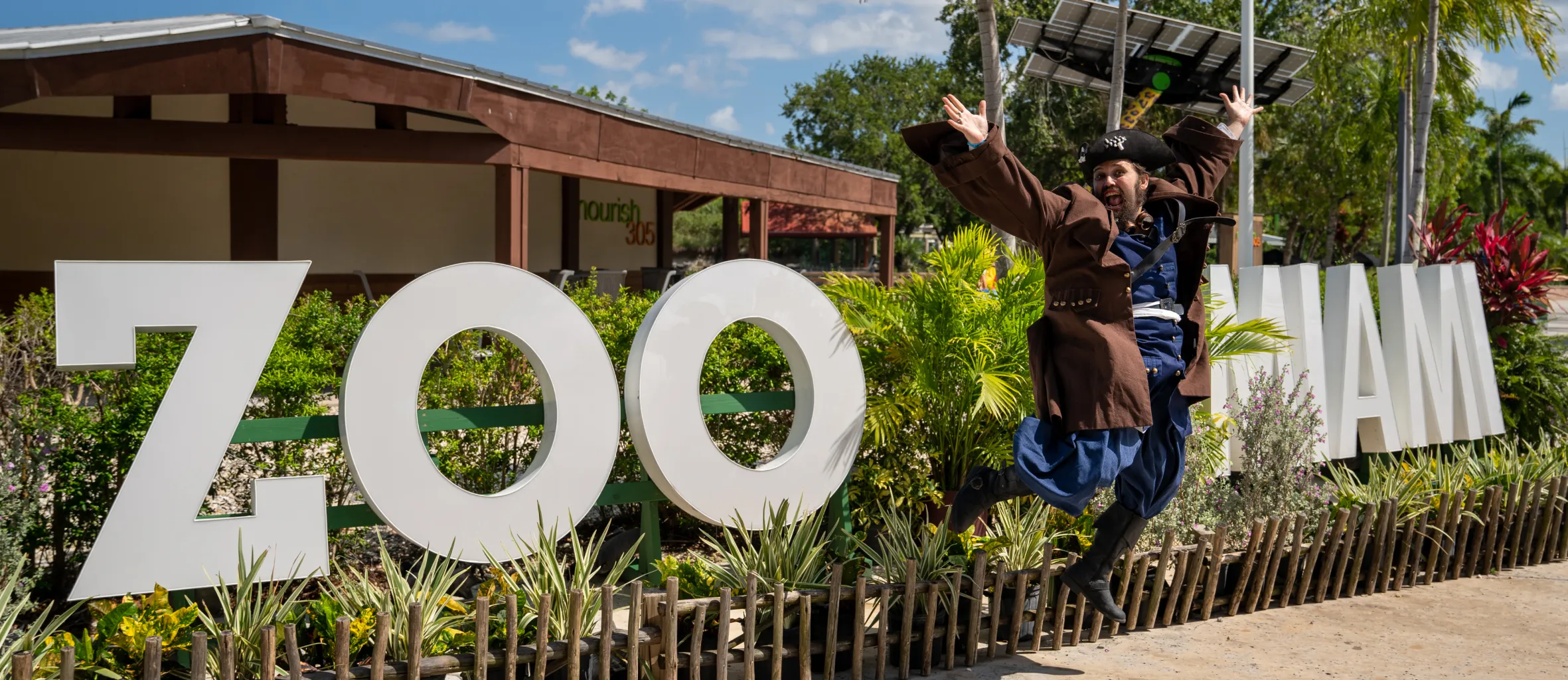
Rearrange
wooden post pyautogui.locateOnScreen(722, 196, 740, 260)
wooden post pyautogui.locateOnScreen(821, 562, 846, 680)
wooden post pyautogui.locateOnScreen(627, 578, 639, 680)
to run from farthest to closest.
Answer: wooden post pyautogui.locateOnScreen(722, 196, 740, 260), wooden post pyautogui.locateOnScreen(821, 562, 846, 680), wooden post pyautogui.locateOnScreen(627, 578, 639, 680)

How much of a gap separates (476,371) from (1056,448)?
2.34 meters

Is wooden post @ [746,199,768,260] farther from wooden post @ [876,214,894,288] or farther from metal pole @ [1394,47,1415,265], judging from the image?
metal pole @ [1394,47,1415,265]

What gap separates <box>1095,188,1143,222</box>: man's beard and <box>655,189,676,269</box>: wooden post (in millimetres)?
16523

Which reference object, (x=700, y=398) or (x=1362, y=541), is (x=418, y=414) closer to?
(x=700, y=398)

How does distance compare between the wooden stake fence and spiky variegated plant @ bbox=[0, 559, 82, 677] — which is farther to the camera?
the wooden stake fence

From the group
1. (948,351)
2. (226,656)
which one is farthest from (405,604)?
(948,351)

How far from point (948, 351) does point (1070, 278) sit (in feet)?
3.95

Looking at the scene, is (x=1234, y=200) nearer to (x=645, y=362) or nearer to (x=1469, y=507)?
(x=1469, y=507)

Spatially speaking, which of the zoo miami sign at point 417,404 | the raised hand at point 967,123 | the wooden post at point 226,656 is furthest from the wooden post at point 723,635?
the raised hand at point 967,123

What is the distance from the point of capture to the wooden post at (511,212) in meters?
10.3

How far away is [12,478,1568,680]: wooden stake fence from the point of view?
301cm

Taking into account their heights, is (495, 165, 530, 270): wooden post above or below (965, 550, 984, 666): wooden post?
above

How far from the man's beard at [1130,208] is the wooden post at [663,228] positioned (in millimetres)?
16523

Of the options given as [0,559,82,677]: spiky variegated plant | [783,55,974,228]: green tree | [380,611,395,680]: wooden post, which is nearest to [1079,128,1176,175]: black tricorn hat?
[380,611,395,680]: wooden post
